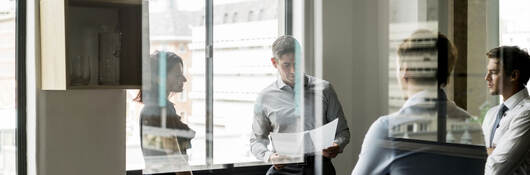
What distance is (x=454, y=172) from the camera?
202cm

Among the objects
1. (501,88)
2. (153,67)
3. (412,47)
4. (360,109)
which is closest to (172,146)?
(153,67)

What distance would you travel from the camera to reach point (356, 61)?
7.49 feet

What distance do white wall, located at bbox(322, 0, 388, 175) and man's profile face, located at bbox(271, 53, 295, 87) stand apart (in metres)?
0.15

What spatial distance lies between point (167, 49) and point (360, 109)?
892mm

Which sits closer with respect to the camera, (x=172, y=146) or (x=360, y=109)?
(x=360, y=109)

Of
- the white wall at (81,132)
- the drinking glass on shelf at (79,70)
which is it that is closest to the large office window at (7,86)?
the white wall at (81,132)

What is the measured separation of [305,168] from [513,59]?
3.12 feet

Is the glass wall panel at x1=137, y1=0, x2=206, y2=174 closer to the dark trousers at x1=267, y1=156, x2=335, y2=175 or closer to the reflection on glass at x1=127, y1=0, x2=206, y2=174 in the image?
the reflection on glass at x1=127, y1=0, x2=206, y2=174

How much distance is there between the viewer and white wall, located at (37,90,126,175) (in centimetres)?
244

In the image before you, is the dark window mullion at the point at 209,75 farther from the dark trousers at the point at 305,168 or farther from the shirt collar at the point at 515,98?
the shirt collar at the point at 515,98

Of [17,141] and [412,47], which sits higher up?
[412,47]

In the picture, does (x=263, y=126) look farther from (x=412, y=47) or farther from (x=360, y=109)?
(x=412, y=47)

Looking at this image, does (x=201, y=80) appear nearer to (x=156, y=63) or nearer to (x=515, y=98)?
(x=156, y=63)

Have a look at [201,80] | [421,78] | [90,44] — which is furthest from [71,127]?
[421,78]
